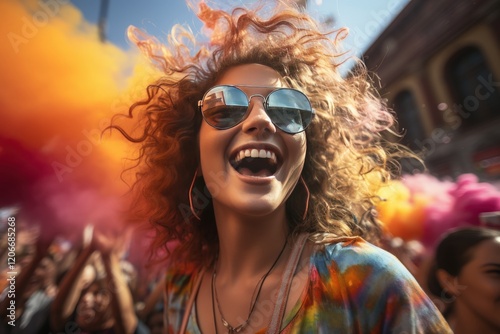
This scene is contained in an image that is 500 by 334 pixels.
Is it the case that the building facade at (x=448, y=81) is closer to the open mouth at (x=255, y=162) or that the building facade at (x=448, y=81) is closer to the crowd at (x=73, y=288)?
the open mouth at (x=255, y=162)

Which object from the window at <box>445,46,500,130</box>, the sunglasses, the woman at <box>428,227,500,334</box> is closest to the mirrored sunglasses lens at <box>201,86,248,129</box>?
the sunglasses

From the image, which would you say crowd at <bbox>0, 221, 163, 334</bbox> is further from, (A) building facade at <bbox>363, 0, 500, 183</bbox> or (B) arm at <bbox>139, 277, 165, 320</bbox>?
(A) building facade at <bbox>363, 0, 500, 183</bbox>

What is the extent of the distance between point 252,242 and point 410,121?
8.12ft

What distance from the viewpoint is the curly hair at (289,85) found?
4.22 feet

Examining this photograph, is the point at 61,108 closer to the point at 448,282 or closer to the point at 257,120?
the point at 257,120

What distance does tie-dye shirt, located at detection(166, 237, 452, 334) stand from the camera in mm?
731

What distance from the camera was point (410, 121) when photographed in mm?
2889

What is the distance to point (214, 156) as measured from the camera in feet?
3.51

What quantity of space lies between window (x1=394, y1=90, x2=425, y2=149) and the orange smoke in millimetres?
2380

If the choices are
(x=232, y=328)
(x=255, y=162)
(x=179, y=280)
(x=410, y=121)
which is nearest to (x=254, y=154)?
(x=255, y=162)

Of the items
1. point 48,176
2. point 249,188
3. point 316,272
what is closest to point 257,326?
point 316,272

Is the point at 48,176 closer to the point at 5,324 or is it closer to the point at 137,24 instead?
the point at 5,324

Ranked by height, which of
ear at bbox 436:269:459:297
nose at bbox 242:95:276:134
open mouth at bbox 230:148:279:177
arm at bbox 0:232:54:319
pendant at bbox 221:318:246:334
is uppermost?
nose at bbox 242:95:276:134

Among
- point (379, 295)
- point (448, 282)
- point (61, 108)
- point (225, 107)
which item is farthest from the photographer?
point (61, 108)
